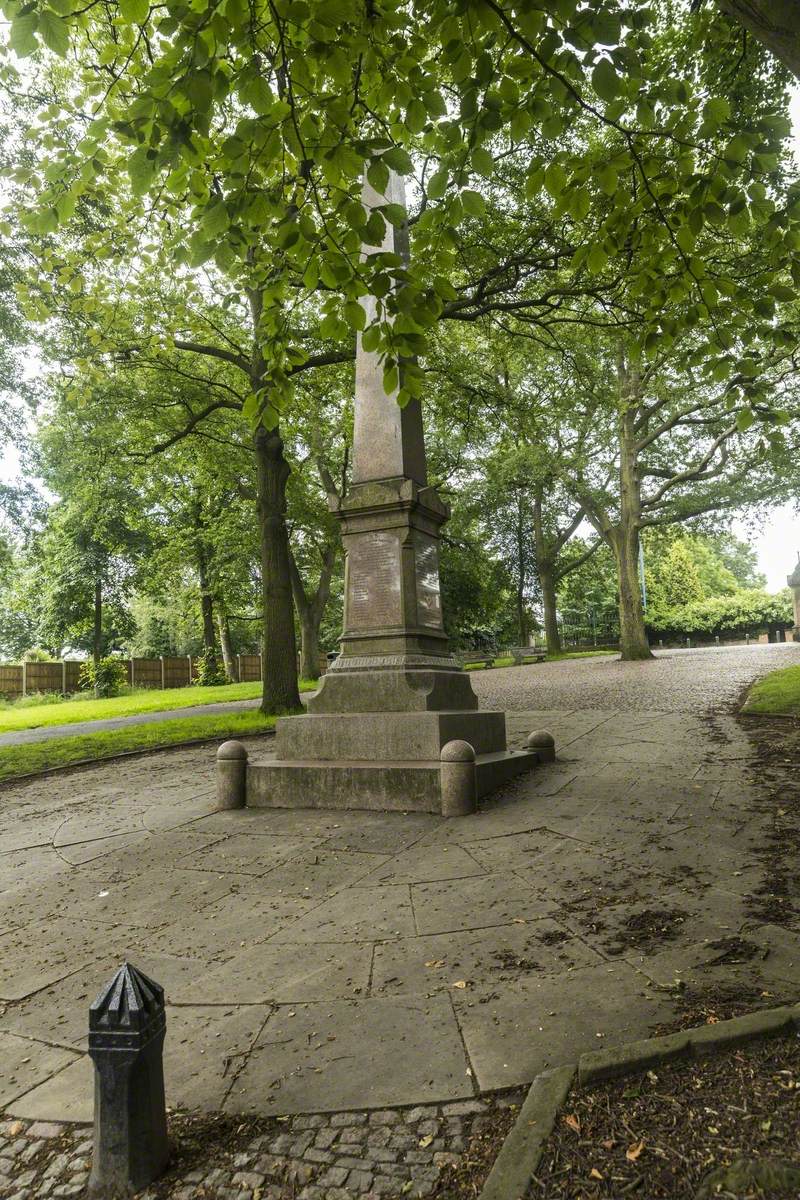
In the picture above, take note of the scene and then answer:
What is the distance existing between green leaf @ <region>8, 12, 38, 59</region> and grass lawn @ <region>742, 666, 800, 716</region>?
11103 mm

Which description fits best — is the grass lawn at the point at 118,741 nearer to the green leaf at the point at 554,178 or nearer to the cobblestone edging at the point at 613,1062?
the cobblestone edging at the point at 613,1062

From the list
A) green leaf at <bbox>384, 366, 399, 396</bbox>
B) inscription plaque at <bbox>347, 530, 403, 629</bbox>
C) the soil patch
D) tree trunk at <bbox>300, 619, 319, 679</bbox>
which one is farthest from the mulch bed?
tree trunk at <bbox>300, 619, 319, 679</bbox>

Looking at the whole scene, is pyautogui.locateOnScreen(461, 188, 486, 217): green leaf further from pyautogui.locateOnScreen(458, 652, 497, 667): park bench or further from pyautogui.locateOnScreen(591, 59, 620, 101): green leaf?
pyautogui.locateOnScreen(458, 652, 497, 667): park bench

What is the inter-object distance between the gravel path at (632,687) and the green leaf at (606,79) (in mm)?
10176

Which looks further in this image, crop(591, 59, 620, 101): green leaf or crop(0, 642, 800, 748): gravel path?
crop(0, 642, 800, 748): gravel path

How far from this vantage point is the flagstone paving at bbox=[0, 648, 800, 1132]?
273 centimetres

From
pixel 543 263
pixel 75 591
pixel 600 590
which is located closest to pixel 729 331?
pixel 543 263

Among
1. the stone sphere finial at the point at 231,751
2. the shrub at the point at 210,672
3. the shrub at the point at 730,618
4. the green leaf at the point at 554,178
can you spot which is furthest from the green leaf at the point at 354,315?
the shrub at the point at 730,618

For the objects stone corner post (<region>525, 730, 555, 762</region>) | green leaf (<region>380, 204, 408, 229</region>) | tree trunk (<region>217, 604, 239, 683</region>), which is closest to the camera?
green leaf (<region>380, 204, 408, 229</region>)

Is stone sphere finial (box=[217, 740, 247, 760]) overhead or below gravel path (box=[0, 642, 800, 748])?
overhead

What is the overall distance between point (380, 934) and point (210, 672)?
28145mm

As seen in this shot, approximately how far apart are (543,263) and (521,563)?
94.9ft

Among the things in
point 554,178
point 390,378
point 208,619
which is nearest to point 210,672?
point 208,619

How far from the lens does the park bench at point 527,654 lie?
32188 mm
